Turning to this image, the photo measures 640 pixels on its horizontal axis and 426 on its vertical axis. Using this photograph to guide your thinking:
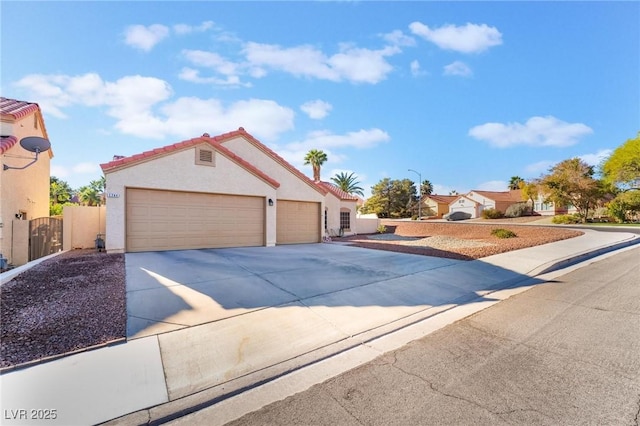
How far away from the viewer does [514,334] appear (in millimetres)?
4363

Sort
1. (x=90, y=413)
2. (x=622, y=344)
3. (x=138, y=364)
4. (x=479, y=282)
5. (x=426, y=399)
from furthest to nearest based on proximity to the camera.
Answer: (x=479, y=282) → (x=622, y=344) → (x=138, y=364) → (x=426, y=399) → (x=90, y=413)

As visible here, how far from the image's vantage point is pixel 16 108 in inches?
525

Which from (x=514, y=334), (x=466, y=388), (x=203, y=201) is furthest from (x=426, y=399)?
(x=203, y=201)

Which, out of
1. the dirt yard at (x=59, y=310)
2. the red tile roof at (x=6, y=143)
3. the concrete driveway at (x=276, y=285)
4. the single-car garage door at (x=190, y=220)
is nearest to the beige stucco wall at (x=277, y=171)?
the single-car garage door at (x=190, y=220)

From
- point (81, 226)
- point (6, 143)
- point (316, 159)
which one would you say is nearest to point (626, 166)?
point (316, 159)

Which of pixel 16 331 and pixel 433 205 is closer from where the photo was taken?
pixel 16 331

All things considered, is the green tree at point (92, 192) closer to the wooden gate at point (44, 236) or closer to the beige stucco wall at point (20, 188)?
the beige stucco wall at point (20, 188)

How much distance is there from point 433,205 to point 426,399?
6059cm

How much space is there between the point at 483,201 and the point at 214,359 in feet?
191

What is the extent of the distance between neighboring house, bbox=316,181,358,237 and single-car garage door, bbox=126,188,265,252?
8322 millimetres

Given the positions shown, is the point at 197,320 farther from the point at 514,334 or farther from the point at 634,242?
the point at 634,242

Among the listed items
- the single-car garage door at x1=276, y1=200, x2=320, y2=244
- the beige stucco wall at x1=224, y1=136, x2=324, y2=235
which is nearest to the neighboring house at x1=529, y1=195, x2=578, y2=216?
the single-car garage door at x1=276, y1=200, x2=320, y2=244

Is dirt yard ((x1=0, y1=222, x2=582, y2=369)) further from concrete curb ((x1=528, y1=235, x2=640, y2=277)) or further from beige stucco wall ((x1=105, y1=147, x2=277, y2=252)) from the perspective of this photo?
concrete curb ((x1=528, y1=235, x2=640, y2=277))

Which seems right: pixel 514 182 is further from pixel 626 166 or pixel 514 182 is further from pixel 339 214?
pixel 339 214
